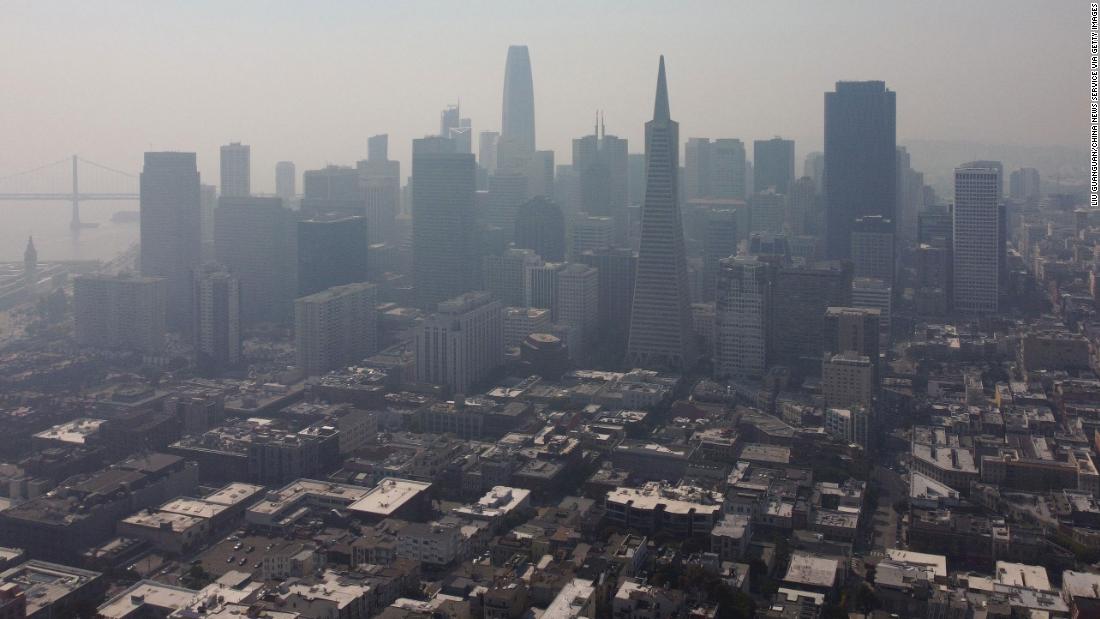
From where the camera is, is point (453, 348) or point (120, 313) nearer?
point (453, 348)

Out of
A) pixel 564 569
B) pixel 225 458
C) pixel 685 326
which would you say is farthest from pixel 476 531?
pixel 685 326

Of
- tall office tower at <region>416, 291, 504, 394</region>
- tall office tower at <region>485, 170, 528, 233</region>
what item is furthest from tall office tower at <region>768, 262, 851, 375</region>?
tall office tower at <region>485, 170, 528, 233</region>

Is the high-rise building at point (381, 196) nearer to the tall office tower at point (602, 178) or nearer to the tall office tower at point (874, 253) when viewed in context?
the tall office tower at point (602, 178)

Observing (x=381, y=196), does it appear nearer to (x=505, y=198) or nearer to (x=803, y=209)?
(x=505, y=198)

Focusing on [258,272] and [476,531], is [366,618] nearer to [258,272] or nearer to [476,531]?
[476,531]

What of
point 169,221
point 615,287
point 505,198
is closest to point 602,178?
point 505,198

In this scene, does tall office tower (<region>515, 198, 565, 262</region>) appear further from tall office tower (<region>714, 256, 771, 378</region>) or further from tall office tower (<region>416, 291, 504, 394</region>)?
tall office tower (<region>714, 256, 771, 378</region>)
